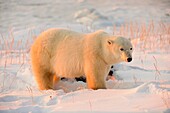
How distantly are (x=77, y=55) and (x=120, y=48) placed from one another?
75cm

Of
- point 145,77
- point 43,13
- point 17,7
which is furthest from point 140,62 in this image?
point 17,7

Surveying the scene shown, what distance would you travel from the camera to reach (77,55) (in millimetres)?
5062

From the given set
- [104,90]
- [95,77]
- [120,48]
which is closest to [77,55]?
[95,77]

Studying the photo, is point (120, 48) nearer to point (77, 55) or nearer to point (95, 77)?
point (95, 77)

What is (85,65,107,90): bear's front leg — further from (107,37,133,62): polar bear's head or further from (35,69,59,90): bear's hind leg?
(35,69,59,90): bear's hind leg

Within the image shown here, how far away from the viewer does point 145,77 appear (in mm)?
5816

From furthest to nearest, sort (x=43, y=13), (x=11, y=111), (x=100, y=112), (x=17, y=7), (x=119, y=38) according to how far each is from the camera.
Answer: (x=17, y=7) → (x=43, y=13) → (x=119, y=38) → (x=11, y=111) → (x=100, y=112)

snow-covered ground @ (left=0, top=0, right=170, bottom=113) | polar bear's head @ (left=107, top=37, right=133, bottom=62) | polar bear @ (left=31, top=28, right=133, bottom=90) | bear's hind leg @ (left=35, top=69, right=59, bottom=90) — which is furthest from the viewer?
bear's hind leg @ (left=35, top=69, right=59, bottom=90)

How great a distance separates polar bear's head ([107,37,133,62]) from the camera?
182 inches

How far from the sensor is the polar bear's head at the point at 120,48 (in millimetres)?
4617

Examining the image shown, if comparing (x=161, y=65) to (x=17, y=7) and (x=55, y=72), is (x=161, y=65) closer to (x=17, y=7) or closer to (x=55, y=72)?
(x=55, y=72)

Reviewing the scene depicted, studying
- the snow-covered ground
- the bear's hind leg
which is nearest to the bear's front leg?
the snow-covered ground

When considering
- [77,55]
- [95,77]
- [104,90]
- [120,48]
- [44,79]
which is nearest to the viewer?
[104,90]

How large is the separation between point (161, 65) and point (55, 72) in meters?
2.42
